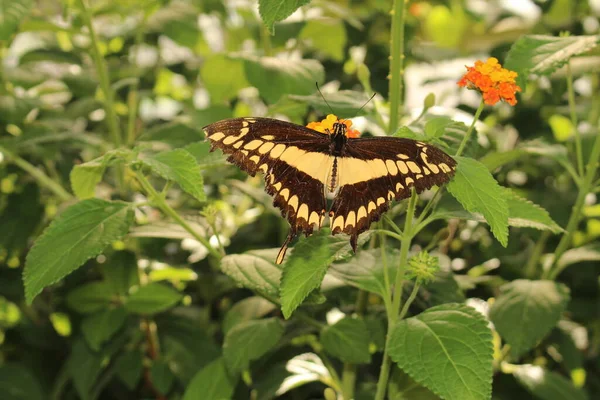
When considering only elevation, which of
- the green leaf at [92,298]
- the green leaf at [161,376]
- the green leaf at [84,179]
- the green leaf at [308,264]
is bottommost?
the green leaf at [161,376]

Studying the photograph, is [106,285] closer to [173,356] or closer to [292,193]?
[173,356]

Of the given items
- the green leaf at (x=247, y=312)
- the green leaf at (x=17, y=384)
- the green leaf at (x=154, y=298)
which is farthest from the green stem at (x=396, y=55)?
the green leaf at (x=17, y=384)

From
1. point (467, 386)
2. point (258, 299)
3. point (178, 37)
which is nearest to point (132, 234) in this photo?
point (258, 299)

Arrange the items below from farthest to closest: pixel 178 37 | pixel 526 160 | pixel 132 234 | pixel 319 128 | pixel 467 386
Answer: pixel 178 37, pixel 526 160, pixel 132 234, pixel 319 128, pixel 467 386

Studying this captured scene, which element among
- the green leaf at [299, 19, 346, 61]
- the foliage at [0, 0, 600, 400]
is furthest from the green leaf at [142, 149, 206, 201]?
the green leaf at [299, 19, 346, 61]

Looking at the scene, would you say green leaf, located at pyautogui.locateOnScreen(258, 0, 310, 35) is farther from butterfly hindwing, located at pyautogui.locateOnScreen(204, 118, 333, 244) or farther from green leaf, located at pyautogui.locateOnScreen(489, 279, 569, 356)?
green leaf, located at pyautogui.locateOnScreen(489, 279, 569, 356)

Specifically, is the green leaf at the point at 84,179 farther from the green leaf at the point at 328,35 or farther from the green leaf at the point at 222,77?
the green leaf at the point at 328,35

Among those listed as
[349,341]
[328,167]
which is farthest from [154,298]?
→ [328,167]
